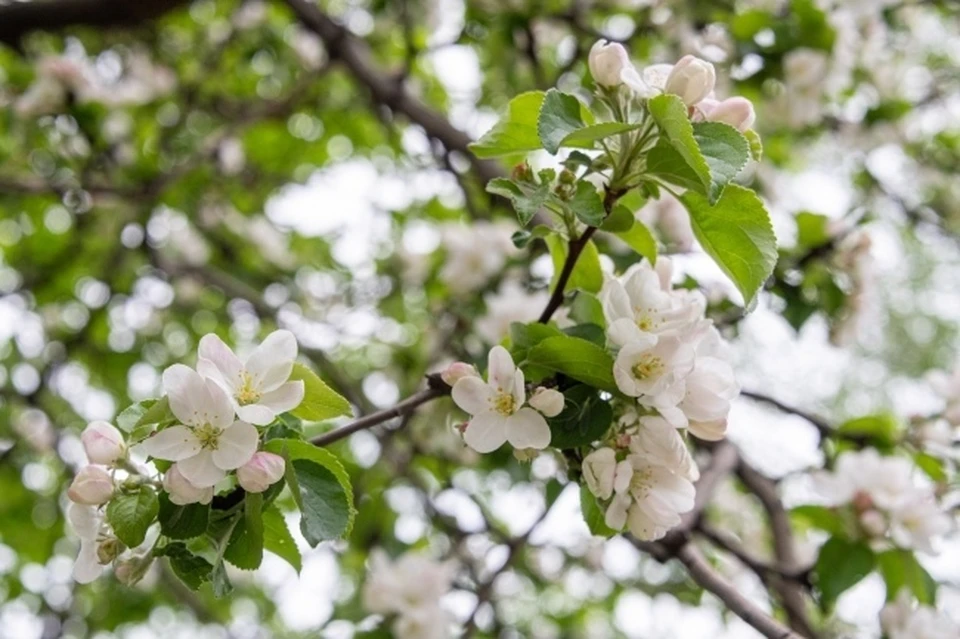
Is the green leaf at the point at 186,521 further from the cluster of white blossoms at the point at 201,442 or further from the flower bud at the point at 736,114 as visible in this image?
the flower bud at the point at 736,114

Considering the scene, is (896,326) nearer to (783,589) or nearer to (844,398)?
(844,398)

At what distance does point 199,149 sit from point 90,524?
2477 mm

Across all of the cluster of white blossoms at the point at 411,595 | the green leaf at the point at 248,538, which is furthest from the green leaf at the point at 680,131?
the cluster of white blossoms at the point at 411,595

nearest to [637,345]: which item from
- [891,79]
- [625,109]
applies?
[625,109]

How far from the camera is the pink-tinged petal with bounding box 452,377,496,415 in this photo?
1.12m

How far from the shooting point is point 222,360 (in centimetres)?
107

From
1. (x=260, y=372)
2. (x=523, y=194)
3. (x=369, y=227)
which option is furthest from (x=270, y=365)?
(x=369, y=227)

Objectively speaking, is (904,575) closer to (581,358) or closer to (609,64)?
(581,358)

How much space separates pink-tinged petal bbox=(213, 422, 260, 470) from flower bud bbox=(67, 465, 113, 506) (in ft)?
0.46

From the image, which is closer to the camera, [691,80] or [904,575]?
[691,80]

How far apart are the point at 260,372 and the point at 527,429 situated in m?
0.29

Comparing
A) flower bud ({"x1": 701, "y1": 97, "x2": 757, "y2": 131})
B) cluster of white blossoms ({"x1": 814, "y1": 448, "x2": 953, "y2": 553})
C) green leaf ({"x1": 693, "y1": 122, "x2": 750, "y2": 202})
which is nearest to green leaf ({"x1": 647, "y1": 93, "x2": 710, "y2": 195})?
green leaf ({"x1": 693, "y1": 122, "x2": 750, "y2": 202})

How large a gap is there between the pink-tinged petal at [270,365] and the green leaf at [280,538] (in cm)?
17

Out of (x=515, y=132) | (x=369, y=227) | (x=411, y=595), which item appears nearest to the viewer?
(x=515, y=132)
